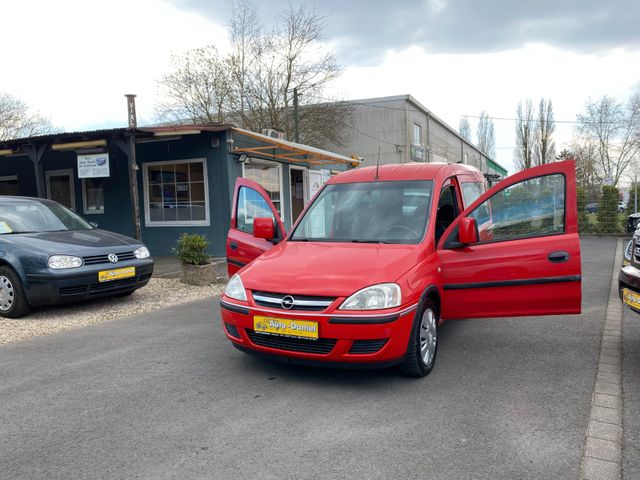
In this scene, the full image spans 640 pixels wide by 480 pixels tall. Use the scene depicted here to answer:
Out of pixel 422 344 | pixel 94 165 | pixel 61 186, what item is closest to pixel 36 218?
pixel 94 165

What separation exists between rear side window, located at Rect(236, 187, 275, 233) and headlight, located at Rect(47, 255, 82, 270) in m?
2.16

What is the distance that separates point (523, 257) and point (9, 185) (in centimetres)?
1683

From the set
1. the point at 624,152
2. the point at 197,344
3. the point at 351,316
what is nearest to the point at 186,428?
the point at 351,316

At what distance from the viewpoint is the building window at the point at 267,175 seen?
44.0 ft

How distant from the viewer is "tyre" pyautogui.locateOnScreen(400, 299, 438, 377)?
13.0 ft

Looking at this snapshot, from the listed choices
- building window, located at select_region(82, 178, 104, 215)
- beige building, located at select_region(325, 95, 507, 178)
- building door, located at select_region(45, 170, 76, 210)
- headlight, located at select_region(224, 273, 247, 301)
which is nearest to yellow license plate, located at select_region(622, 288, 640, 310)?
headlight, located at select_region(224, 273, 247, 301)

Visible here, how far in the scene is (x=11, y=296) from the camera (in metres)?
6.53

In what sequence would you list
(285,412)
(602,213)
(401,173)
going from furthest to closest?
(602,213)
(401,173)
(285,412)

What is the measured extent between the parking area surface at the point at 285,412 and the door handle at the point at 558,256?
946mm

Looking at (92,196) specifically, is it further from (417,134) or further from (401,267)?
(417,134)

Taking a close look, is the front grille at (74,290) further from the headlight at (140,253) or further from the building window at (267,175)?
the building window at (267,175)

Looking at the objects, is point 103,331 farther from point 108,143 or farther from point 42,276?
point 108,143

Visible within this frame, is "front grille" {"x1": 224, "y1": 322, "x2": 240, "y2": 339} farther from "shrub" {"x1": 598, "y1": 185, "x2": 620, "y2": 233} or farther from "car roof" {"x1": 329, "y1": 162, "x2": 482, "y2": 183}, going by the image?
"shrub" {"x1": 598, "y1": 185, "x2": 620, "y2": 233}

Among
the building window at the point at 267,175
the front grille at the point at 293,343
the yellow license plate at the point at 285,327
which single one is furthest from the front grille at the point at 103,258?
the building window at the point at 267,175
